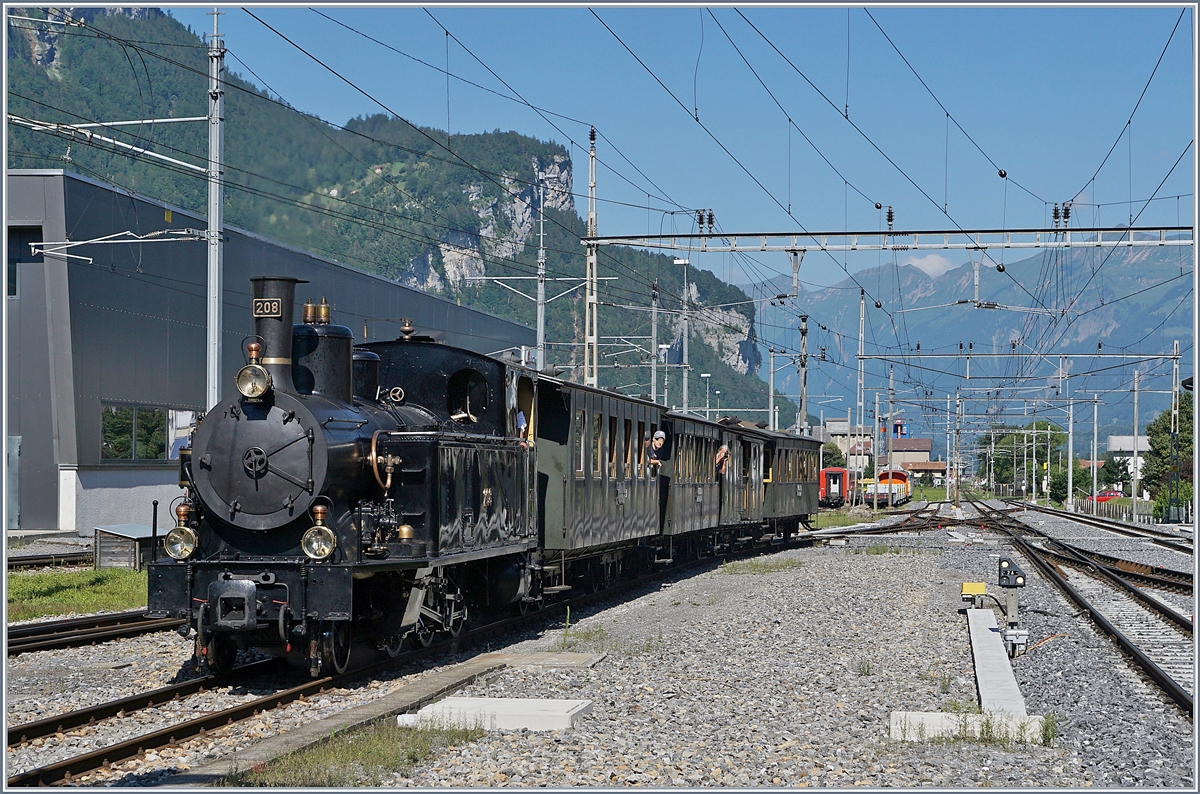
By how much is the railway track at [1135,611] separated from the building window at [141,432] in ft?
68.3

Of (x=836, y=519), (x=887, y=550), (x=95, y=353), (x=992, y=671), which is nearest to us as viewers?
(x=992, y=671)

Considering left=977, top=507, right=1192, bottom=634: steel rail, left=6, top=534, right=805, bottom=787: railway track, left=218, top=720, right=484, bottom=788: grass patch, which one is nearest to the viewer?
left=218, top=720, right=484, bottom=788: grass patch

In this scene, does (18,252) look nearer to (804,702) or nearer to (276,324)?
(276,324)

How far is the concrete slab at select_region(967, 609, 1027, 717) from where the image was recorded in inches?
386

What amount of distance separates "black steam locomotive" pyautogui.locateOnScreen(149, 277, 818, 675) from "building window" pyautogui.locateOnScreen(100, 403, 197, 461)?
18979mm

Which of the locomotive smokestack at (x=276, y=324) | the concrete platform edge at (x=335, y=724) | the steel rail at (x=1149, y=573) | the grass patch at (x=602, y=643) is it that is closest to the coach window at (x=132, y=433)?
the grass patch at (x=602, y=643)

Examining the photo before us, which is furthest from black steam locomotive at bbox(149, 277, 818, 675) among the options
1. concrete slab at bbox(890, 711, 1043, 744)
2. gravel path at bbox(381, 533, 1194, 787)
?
concrete slab at bbox(890, 711, 1043, 744)

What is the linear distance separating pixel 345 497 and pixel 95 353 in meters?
22.1

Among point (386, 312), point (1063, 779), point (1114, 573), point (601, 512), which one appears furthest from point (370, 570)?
point (386, 312)

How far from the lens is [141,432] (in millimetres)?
32625

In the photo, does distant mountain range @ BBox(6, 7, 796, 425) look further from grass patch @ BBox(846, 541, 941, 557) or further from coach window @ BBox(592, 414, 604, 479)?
grass patch @ BBox(846, 541, 941, 557)

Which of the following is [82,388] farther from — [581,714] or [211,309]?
[581,714]

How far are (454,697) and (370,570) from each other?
4.44 feet

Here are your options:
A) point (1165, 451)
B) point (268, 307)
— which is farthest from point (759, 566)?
point (1165, 451)
